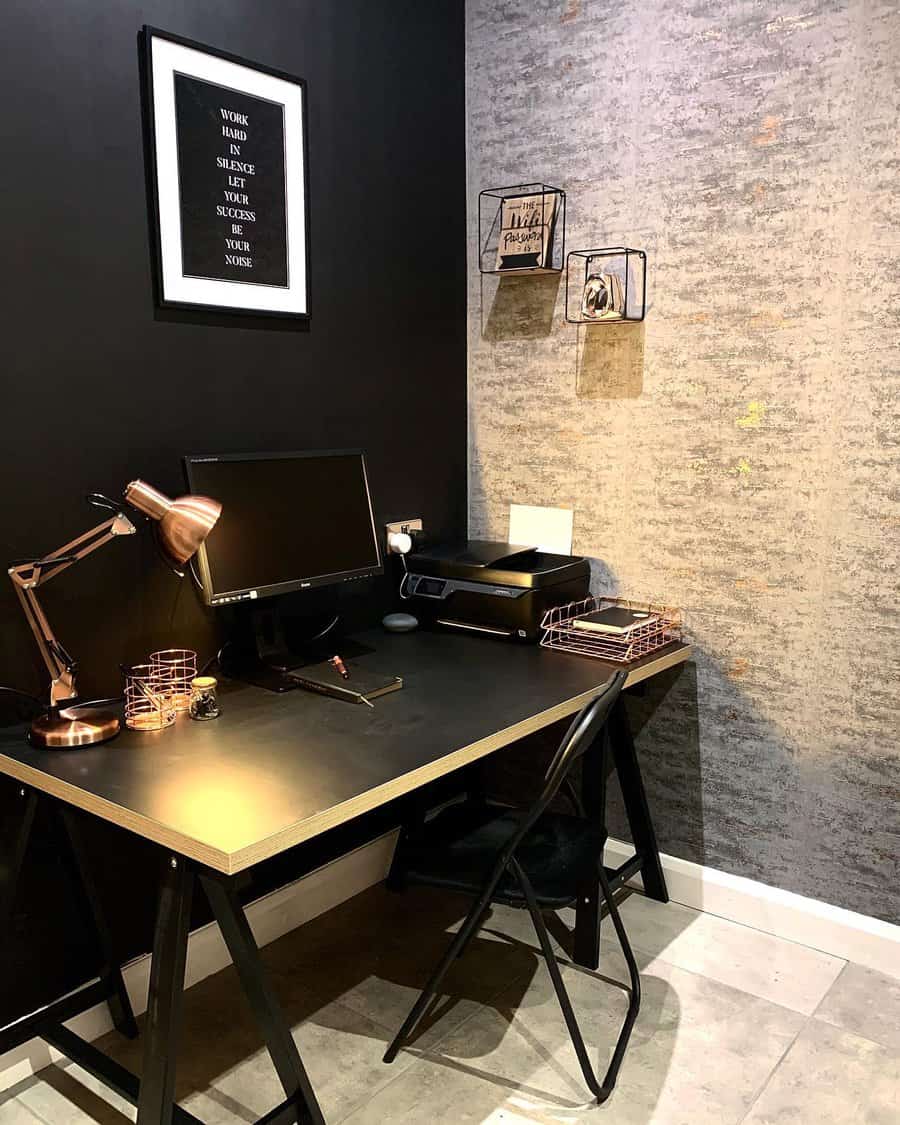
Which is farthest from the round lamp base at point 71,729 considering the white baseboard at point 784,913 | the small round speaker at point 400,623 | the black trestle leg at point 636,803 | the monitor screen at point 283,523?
the white baseboard at point 784,913

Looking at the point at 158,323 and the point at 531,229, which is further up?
the point at 531,229

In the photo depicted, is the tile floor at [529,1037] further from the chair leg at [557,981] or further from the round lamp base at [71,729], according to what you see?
the round lamp base at [71,729]

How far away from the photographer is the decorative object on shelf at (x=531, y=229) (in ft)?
8.96

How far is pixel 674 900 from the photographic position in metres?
2.74

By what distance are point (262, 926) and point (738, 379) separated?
6.22 ft

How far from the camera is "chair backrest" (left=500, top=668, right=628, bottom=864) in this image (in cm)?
180

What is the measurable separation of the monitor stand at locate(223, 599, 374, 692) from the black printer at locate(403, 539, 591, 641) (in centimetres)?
31

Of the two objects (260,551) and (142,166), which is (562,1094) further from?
(142,166)

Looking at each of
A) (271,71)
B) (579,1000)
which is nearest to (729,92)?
(271,71)

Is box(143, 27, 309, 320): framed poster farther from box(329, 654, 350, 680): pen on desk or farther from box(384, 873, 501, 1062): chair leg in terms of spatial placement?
box(384, 873, 501, 1062): chair leg

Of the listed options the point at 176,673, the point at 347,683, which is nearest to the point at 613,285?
the point at 347,683

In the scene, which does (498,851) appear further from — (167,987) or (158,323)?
(158,323)

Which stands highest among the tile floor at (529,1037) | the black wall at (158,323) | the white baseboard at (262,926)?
the black wall at (158,323)

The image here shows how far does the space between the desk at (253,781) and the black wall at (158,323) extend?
26cm
